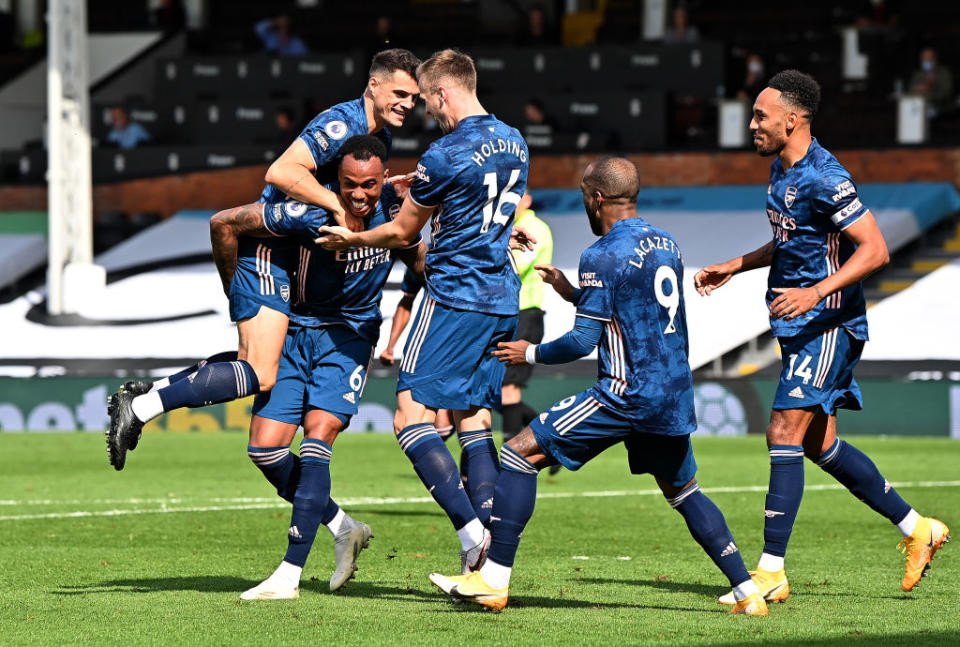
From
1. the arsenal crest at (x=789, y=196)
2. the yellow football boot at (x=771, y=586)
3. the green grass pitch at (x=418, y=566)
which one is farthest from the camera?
the arsenal crest at (x=789, y=196)

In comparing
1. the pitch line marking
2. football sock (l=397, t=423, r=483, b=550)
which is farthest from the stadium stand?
football sock (l=397, t=423, r=483, b=550)

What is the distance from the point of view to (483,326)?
6.29m

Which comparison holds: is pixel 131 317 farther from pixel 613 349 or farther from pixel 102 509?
pixel 613 349

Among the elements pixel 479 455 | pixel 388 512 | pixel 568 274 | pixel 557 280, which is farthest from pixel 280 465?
pixel 568 274

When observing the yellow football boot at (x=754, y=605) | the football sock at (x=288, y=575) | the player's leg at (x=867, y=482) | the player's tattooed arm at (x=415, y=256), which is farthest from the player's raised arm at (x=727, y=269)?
the football sock at (x=288, y=575)

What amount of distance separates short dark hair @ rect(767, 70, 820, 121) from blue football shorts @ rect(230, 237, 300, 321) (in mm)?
2217

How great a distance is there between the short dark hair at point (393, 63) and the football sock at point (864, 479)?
2.47 m

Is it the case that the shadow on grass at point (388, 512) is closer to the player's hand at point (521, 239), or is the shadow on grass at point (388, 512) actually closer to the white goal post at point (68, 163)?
the player's hand at point (521, 239)

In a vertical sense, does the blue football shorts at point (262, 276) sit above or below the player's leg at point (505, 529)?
above

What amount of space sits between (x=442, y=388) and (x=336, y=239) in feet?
2.46

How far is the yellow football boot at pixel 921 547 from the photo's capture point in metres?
6.49

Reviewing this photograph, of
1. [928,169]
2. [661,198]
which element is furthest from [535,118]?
[928,169]

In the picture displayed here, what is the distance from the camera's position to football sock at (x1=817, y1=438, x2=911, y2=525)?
6.69 meters

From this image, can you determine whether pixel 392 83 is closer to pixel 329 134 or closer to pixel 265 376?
pixel 329 134
